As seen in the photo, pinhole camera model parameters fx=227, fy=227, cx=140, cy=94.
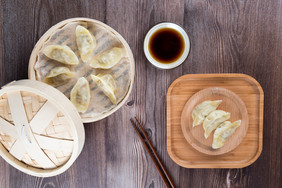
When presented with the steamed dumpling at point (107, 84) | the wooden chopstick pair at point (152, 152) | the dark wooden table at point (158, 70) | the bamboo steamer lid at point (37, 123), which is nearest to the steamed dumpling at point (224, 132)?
the dark wooden table at point (158, 70)

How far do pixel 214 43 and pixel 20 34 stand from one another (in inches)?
36.6

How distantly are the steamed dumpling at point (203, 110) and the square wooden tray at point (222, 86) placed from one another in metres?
0.07

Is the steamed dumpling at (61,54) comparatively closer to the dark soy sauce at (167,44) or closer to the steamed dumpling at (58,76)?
the steamed dumpling at (58,76)

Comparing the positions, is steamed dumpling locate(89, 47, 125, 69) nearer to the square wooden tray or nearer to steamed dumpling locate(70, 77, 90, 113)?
steamed dumpling locate(70, 77, 90, 113)

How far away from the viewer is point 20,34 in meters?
1.09

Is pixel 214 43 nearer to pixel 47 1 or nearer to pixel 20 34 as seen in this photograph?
pixel 47 1

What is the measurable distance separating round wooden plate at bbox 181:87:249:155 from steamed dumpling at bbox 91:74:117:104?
0.36 metres

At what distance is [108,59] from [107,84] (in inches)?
4.1

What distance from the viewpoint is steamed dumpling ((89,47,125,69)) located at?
95cm

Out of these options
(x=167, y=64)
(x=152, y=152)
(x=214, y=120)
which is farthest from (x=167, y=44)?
(x=152, y=152)

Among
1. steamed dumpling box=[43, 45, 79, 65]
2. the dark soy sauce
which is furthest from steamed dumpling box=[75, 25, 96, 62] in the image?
the dark soy sauce

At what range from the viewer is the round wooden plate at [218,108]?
108 centimetres

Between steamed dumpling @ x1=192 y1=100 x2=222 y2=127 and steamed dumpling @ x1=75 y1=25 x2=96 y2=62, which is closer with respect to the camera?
steamed dumpling @ x1=75 y1=25 x2=96 y2=62

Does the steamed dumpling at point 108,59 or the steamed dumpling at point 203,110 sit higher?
the steamed dumpling at point 108,59
